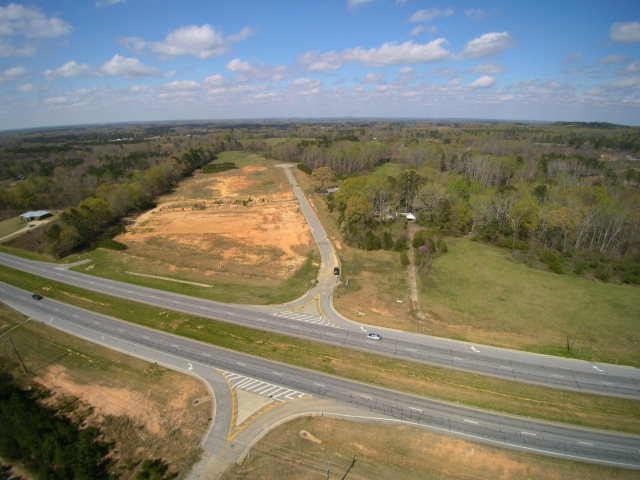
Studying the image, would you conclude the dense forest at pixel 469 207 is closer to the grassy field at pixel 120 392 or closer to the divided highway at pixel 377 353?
the divided highway at pixel 377 353

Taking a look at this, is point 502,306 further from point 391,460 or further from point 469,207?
point 469,207

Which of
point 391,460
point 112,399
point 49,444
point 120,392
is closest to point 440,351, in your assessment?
point 391,460

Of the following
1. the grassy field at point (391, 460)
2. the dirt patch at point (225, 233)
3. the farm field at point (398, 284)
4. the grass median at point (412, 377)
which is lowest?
the grassy field at point (391, 460)

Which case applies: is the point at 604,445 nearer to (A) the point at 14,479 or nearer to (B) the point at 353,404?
(B) the point at 353,404

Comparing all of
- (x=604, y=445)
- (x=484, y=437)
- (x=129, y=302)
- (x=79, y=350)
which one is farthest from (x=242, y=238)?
(x=604, y=445)

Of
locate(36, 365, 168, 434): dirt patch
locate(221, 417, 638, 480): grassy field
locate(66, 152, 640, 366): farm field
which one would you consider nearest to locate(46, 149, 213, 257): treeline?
locate(66, 152, 640, 366): farm field

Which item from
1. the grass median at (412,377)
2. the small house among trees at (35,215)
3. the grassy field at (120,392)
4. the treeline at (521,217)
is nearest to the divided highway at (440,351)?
the grass median at (412,377)
